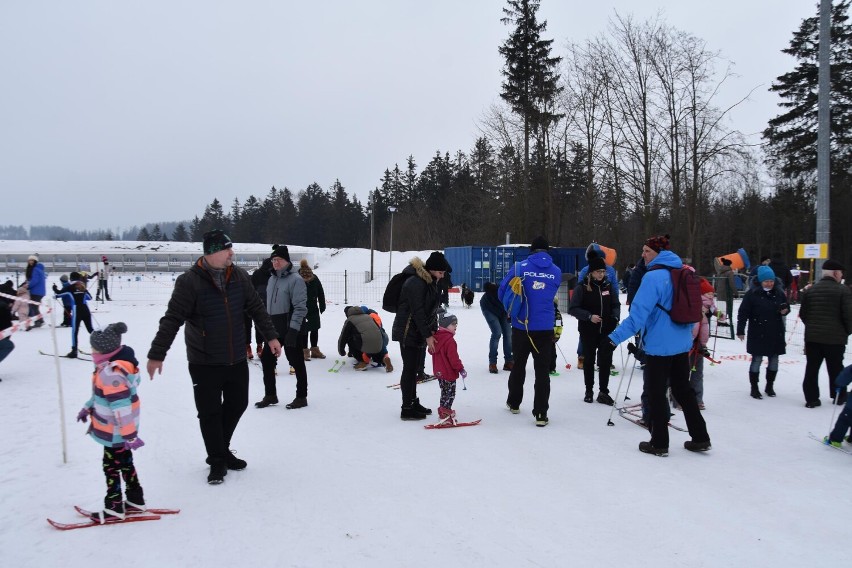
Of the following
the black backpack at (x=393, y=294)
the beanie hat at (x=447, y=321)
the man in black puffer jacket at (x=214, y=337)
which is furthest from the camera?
the black backpack at (x=393, y=294)

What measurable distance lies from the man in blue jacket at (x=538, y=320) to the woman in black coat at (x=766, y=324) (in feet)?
10.5

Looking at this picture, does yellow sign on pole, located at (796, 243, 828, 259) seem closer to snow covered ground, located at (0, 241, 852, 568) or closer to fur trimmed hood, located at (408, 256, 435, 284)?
snow covered ground, located at (0, 241, 852, 568)

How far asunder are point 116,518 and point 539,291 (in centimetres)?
436

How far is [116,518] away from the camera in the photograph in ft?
11.9

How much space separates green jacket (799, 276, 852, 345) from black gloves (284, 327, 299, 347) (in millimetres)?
6358

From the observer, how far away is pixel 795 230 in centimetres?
4112

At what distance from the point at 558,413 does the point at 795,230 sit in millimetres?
44169

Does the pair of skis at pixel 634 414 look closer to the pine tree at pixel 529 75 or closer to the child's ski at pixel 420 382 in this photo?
the child's ski at pixel 420 382

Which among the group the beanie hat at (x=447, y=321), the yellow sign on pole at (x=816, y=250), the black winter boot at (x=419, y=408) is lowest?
the black winter boot at (x=419, y=408)

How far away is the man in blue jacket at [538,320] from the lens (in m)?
5.91

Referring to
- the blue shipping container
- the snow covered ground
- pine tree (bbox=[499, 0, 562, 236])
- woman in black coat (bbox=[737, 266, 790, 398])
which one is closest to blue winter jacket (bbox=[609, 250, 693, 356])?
the snow covered ground

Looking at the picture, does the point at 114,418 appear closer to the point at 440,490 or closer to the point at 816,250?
the point at 440,490

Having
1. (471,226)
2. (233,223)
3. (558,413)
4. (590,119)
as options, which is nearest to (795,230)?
(590,119)

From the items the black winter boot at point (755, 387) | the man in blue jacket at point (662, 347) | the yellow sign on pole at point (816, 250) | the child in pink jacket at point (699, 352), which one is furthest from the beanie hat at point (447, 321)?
the yellow sign on pole at point (816, 250)
